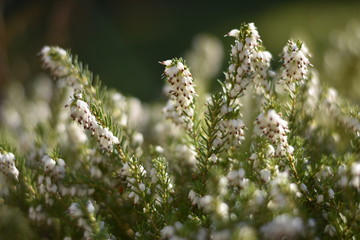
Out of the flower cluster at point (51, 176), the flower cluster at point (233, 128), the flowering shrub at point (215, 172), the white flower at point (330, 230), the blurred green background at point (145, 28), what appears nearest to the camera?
the flowering shrub at point (215, 172)

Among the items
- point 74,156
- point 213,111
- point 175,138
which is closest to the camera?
point 213,111

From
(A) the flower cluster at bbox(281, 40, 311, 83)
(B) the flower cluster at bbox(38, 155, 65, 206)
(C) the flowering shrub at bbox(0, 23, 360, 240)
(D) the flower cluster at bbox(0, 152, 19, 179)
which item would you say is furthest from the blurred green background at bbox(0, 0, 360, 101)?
(A) the flower cluster at bbox(281, 40, 311, 83)

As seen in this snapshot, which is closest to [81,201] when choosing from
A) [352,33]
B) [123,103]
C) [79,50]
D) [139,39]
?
[123,103]

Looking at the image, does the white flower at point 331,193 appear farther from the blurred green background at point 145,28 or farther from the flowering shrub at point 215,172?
the blurred green background at point 145,28

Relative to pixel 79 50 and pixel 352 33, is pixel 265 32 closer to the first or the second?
pixel 79 50

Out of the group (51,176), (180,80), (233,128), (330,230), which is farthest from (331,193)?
(51,176)

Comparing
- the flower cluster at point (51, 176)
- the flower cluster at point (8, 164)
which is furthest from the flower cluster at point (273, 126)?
the flower cluster at point (8, 164)

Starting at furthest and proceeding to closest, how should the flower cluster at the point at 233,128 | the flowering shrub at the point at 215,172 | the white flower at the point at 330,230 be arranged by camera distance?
the flower cluster at the point at 233,128 → the white flower at the point at 330,230 → the flowering shrub at the point at 215,172

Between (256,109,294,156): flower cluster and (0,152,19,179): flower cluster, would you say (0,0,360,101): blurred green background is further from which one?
(256,109,294,156): flower cluster

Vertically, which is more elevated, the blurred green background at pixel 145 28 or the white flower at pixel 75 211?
the blurred green background at pixel 145 28

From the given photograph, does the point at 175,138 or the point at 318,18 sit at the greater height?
the point at 318,18
